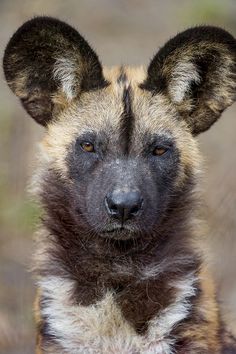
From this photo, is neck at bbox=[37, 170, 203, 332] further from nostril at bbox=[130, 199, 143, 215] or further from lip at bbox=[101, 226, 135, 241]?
nostril at bbox=[130, 199, 143, 215]

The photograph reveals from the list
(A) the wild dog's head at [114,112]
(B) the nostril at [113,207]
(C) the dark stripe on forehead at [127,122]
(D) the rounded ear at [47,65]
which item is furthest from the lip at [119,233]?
(D) the rounded ear at [47,65]

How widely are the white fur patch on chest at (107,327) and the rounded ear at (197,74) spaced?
97 centimetres

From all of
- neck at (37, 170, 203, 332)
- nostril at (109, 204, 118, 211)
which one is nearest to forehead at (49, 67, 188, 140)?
neck at (37, 170, 203, 332)

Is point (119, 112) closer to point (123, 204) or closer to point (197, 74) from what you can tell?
point (197, 74)

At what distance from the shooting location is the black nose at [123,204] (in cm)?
527

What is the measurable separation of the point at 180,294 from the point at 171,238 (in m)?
0.34

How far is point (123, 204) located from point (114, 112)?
0.62 m

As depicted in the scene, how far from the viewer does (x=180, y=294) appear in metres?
5.48

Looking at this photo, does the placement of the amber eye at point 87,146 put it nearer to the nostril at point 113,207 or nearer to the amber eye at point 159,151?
the amber eye at point 159,151

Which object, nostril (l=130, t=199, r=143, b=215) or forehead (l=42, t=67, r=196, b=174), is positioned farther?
forehead (l=42, t=67, r=196, b=174)

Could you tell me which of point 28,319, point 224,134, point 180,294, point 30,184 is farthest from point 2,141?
point 180,294

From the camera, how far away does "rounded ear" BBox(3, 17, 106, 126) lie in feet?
18.5

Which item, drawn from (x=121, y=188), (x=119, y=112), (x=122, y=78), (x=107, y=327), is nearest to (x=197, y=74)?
(x=122, y=78)

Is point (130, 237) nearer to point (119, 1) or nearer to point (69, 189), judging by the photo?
point (69, 189)
